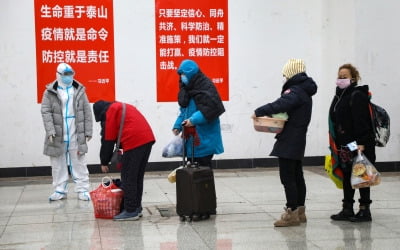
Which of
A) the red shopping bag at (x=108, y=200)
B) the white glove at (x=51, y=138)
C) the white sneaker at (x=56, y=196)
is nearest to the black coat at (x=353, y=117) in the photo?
the red shopping bag at (x=108, y=200)

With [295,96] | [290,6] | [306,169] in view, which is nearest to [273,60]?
[290,6]

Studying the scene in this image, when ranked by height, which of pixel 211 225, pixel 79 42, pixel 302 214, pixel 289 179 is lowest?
pixel 211 225

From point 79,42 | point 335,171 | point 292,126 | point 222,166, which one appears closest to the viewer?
point 292,126

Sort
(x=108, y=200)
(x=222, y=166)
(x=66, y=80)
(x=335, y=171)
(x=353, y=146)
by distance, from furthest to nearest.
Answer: (x=222, y=166)
(x=66, y=80)
(x=108, y=200)
(x=335, y=171)
(x=353, y=146)

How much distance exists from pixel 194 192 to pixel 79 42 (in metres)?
5.00

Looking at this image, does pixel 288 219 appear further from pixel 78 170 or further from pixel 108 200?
pixel 78 170

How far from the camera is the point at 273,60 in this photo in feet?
40.0

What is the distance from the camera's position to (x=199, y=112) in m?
7.86

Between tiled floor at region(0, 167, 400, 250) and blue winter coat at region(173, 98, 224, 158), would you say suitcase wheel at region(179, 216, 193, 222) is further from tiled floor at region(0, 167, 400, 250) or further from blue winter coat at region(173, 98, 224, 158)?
blue winter coat at region(173, 98, 224, 158)

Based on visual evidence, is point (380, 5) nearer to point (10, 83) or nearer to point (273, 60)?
point (273, 60)

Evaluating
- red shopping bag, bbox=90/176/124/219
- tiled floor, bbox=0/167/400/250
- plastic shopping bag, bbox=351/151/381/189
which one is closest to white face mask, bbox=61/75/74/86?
tiled floor, bbox=0/167/400/250

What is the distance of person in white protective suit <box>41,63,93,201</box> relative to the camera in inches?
369

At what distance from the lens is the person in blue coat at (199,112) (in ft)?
25.8

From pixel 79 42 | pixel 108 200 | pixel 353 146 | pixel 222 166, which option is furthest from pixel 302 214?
pixel 79 42
